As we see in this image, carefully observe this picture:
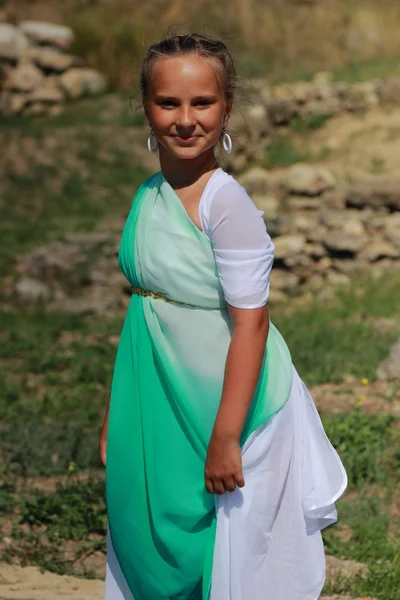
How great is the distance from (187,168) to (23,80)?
12285 millimetres

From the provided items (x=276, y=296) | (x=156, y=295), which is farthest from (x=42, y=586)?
(x=276, y=296)

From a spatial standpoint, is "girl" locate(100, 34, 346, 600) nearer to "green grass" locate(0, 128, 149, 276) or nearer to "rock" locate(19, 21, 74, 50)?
"green grass" locate(0, 128, 149, 276)

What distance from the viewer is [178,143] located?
7.00ft

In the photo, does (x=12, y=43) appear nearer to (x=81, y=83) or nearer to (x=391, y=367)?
(x=81, y=83)

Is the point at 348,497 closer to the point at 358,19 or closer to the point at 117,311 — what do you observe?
the point at 117,311

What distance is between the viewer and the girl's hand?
79.2 inches

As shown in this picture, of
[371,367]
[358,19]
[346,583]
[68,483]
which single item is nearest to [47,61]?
[358,19]

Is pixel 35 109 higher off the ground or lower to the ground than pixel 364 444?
higher

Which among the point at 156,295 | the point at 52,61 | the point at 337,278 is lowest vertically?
the point at 337,278

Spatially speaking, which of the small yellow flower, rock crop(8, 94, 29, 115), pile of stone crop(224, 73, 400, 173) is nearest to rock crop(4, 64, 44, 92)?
rock crop(8, 94, 29, 115)

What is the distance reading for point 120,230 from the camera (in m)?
8.97

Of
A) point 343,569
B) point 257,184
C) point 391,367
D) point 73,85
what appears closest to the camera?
point 343,569

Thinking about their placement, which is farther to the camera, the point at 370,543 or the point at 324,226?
the point at 324,226

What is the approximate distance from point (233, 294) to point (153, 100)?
1.56 feet
